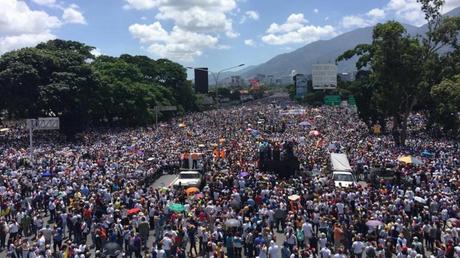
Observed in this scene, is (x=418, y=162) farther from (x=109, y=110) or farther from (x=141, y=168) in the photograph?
(x=109, y=110)

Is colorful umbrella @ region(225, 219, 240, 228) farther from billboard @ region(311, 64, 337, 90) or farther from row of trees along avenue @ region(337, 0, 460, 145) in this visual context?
billboard @ region(311, 64, 337, 90)

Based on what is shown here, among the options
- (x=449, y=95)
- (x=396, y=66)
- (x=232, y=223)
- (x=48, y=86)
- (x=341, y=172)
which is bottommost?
(x=232, y=223)

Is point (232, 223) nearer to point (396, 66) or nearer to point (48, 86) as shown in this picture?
point (396, 66)

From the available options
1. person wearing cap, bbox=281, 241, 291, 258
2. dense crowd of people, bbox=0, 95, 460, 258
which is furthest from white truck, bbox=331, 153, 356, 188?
person wearing cap, bbox=281, 241, 291, 258

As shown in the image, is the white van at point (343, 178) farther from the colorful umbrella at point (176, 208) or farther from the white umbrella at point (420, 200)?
the colorful umbrella at point (176, 208)

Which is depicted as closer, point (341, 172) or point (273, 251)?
point (273, 251)

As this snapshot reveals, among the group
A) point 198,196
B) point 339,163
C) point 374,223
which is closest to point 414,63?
point 339,163

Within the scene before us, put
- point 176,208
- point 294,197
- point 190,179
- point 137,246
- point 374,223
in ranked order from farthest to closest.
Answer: point 190,179 → point 294,197 → point 176,208 → point 374,223 → point 137,246

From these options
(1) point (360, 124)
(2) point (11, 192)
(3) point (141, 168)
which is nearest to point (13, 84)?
(3) point (141, 168)
